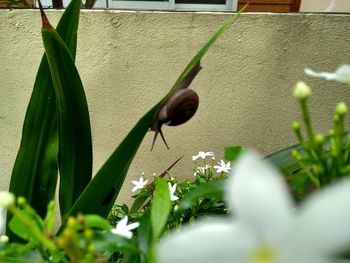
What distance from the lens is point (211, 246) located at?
198 millimetres

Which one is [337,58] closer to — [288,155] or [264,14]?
[264,14]

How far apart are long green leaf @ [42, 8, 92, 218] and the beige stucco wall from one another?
531 mm

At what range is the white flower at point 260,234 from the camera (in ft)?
0.64

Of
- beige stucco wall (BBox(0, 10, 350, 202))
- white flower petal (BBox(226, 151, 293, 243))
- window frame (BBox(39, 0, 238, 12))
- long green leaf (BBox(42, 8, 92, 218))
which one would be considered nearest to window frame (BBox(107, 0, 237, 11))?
Result: window frame (BBox(39, 0, 238, 12))

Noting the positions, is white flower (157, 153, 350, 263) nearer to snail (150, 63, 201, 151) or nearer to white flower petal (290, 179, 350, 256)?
white flower petal (290, 179, 350, 256)

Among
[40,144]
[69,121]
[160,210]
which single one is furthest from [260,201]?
[40,144]

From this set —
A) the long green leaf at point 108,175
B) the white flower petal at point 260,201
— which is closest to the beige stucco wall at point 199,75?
the long green leaf at point 108,175

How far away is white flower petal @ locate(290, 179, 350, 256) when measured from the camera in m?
0.19

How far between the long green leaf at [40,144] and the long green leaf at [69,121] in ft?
0.17

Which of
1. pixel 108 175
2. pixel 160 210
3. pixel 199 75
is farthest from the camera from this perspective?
pixel 199 75

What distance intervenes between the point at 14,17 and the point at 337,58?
1205mm

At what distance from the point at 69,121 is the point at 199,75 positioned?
0.65 m

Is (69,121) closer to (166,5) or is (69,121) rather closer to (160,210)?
(160,210)

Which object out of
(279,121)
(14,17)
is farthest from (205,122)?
(14,17)
